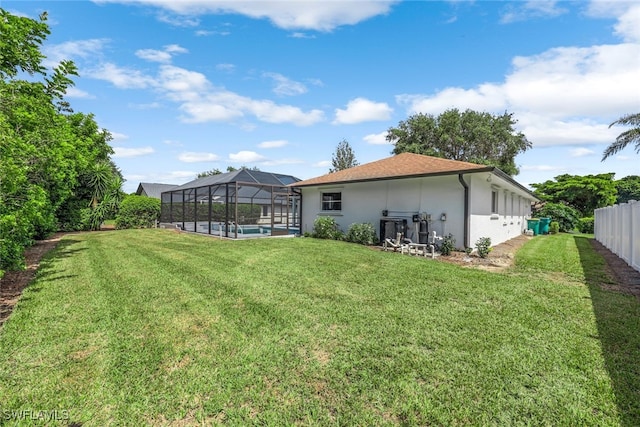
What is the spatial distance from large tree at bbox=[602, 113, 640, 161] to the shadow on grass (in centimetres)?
1283

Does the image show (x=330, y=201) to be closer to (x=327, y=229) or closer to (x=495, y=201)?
(x=327, y=229)

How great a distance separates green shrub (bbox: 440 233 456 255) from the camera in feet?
32.7

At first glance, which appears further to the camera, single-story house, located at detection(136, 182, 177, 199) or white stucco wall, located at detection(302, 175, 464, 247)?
single-story house, located at detection(136, 182, 177, 199)

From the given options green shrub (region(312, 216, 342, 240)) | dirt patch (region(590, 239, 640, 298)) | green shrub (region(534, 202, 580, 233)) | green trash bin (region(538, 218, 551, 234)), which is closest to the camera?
dirt patch (region(590, 239, 640, 298))

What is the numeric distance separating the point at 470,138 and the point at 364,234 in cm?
2498

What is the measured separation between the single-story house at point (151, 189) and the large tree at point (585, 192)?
4109 cm

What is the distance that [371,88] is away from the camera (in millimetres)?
14883

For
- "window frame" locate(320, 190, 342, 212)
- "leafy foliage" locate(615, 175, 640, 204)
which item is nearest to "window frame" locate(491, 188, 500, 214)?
"window frame" locate(320, 190, 342, 212)

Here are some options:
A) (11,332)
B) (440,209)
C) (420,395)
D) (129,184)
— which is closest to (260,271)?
(11,332)

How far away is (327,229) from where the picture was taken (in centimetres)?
1349

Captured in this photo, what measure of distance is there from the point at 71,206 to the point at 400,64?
19848mm

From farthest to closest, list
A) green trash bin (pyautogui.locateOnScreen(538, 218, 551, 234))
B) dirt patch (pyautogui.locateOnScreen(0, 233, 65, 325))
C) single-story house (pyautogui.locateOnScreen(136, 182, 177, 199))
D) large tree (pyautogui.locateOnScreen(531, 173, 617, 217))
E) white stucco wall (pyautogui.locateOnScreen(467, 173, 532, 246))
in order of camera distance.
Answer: single-story house (pyautogui.locateOnScreen(136, 182, 177, 199)) → large tree (pyautogui.locateOnScreen(531, 173, 617, 217)) → green trash bin (pyautogui.locateOnScreen(538, 218, 551, 234)) → white stucco wall (pyautogui.locateOnScreen(467, 173, 532, 246)) → dirt patch (pyautogui.locateOnScreen(0, 233, 65, 325))

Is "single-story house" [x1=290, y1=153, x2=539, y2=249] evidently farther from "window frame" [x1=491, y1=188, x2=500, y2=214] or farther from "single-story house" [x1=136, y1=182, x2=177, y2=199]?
"single-story house" [x1=136, y1=182, x2=177, y2=199]

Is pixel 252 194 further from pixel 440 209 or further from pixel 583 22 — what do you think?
pixel 583 22
